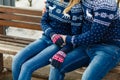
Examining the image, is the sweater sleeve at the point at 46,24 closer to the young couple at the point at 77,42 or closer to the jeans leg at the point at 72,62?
the young couple at the point at 77,42

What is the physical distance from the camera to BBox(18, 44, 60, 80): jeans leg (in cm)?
395

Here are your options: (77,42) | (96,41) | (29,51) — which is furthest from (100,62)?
(29,51)

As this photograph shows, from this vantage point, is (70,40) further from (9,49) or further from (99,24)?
(9,49)

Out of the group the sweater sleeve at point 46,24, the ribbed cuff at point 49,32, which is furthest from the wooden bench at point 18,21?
the ribbed cuff at point 49,32

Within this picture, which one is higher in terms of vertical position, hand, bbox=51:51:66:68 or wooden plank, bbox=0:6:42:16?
wooden plank, bbox=0:6:42:16

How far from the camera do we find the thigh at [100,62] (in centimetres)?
364

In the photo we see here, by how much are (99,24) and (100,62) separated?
0.40 m

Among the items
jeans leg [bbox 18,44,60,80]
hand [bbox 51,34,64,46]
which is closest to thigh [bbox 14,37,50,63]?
jeans leg [bbox 18,44,60,80]

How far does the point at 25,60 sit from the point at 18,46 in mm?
769

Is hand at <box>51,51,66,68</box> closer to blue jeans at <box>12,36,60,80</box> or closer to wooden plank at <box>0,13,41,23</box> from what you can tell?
blue jeans at <box>12,36,60,80</box>

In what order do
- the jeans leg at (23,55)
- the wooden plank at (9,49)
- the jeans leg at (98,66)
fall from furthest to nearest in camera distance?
the wooden plank at (9,49) → the jeans leg at (23,55) → the jeans leg at (98,66)

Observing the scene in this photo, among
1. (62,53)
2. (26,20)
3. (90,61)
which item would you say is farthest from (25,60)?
(26,20)

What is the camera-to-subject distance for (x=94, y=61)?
368cm

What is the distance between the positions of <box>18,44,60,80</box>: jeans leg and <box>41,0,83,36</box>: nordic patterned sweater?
0.25 m
